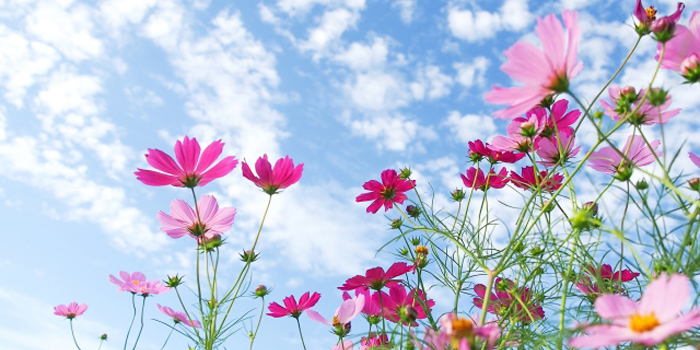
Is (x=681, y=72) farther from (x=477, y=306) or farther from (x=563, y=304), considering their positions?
(x=477, y=306)

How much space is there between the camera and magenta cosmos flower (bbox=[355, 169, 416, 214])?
1.34 meters

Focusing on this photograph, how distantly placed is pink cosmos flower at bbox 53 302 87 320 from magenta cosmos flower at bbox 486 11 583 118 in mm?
2005

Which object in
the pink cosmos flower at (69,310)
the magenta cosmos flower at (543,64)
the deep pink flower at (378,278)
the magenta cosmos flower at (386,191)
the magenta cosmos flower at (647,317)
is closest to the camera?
the magenta cosmos flower at (647,317)

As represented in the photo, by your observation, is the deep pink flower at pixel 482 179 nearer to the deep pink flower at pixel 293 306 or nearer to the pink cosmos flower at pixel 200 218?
the deep pink flower at pixel 293 306

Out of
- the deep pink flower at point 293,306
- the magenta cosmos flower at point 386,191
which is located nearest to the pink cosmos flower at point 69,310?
the deep pink flower at point 293,306

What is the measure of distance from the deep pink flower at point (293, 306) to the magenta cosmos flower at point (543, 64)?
83cm

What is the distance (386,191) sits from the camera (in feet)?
4.45

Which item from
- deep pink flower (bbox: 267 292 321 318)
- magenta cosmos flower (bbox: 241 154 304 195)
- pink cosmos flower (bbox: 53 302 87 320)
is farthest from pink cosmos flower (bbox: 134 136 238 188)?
pink cosmos flower (bbox: 53 302 87 320)

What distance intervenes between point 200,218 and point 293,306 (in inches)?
14.9

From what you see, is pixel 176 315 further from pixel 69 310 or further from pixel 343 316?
pixel 69 310

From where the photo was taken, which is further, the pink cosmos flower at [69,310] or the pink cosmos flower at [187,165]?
the pink cosmos flower at [69,310]

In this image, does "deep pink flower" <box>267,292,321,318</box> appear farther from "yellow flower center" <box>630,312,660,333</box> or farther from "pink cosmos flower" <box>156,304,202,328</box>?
"yellow flower center" <box>630,312,660,333</box>

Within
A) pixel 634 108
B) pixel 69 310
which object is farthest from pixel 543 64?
pixel 69 310

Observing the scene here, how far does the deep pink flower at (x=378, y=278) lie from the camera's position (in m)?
1.08
